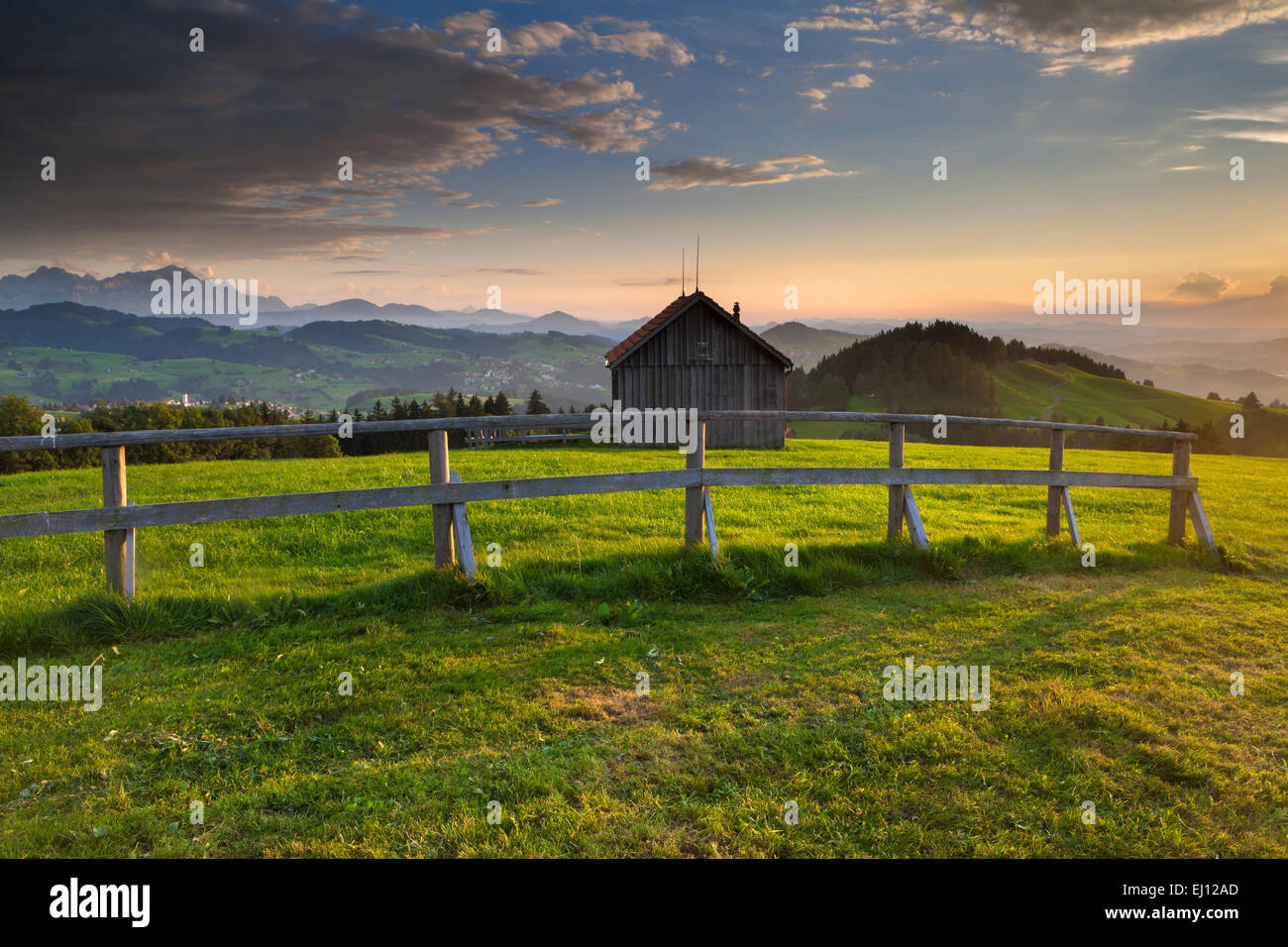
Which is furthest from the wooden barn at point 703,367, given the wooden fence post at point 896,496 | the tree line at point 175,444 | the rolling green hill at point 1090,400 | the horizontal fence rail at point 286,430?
the rolling green hill at point 1090,400

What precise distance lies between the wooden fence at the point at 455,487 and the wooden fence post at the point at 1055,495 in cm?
2

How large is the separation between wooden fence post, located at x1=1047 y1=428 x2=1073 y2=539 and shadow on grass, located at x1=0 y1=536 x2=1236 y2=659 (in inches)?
18.9

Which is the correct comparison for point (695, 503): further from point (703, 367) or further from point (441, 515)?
point (703, 367)

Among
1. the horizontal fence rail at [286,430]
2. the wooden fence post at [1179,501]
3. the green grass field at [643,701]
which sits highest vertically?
the horizontal fence rail at [286,430]

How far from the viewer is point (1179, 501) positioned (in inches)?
398

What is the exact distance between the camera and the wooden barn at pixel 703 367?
31.5 meters

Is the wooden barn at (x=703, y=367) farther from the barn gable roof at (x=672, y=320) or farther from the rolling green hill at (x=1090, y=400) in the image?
the rolling green hill at (x=1090, y=400)

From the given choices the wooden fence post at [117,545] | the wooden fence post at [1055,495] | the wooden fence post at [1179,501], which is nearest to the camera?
the wooden fence post at [117,545]

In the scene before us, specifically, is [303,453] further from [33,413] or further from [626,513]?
[626,513]

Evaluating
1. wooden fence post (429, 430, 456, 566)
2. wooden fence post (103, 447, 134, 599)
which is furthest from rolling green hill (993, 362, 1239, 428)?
wooden fence post (103, 447, 134, 599)

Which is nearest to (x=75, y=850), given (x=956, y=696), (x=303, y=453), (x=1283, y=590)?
(x=956, y=696)

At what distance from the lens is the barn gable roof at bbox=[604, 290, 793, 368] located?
31.0 m

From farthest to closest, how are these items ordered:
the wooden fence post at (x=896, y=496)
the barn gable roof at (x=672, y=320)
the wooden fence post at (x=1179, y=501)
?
the barn gable roof at (x=672, y=320) → the wooden fence post at (x=1179, y=501) → the wooden fence post at (x=896, y=496)
